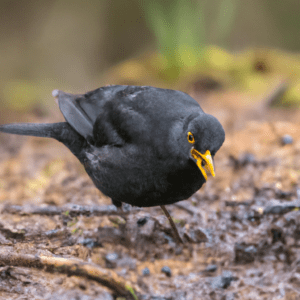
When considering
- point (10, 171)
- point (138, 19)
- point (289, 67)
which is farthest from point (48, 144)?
point (289, 67)

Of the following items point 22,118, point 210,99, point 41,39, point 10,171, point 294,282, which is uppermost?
point 41,39

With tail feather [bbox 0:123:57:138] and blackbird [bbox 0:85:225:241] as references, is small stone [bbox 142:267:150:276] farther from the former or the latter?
tail feather [bbox 0:123:57:138]

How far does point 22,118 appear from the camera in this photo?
557 cm

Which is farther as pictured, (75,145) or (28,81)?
(28,81)

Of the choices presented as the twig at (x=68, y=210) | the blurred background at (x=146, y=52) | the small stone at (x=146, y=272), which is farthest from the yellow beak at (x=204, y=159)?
the blurred background at (x=146, y=52)

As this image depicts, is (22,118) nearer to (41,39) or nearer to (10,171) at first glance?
(10,171)

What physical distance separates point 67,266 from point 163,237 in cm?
118

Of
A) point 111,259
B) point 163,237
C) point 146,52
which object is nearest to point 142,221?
point 163,237

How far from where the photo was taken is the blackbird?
2.38 metres

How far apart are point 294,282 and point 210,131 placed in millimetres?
1691

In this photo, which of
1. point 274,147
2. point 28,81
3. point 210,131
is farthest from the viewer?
point 28,81

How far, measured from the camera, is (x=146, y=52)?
23.2 feet

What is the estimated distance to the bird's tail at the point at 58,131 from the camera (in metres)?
3.29

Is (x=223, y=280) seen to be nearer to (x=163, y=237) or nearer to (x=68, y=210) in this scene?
(x=163, y=237)
